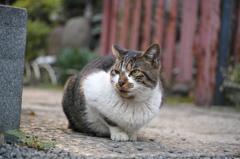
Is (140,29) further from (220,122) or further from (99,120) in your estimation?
(99,120)

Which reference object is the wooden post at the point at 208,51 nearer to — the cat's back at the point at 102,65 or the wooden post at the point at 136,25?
the wooden post at the point at 136,25

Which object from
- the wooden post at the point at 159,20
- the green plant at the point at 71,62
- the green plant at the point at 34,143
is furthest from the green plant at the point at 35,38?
the green plant at the point at 34,143

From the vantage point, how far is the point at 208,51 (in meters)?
5.31

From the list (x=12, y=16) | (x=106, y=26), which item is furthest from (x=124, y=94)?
(x=106, y=26)

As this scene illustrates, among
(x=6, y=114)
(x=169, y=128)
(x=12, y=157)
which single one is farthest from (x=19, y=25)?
(x=169, y=128)

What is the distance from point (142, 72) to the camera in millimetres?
2439

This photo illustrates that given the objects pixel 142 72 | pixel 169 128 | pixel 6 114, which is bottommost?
pixel 169 128

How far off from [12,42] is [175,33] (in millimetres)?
4839

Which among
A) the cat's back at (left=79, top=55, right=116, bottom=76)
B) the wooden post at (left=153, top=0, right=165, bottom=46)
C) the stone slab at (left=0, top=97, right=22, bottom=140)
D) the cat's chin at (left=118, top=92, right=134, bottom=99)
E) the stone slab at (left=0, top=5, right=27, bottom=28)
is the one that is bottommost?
the stone slab at (left=0, top=97, right=22, bottom=140)

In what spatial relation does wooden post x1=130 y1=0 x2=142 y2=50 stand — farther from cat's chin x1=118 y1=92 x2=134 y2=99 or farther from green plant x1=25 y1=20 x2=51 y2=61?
cat's chin x1=118 y1=92 x2=134 y2=99

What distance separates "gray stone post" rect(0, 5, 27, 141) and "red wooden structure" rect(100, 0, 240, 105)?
397 centimetres

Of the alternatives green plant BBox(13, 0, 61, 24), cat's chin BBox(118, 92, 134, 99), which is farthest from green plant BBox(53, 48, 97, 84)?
cat's chin BBox(118, 92, 134, 99)

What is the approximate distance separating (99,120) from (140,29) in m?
4.76

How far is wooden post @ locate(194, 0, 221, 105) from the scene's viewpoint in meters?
5.28
